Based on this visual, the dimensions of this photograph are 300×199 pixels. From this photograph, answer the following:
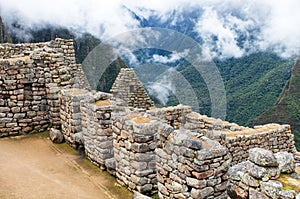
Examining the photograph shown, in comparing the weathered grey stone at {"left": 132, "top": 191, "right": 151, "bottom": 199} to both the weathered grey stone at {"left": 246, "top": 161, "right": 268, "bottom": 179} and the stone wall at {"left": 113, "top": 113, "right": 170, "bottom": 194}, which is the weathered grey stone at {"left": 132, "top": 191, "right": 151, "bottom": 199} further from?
the weathered grey stone at {"left": 246, "top": 161, "right": 268, "bottom": 179}

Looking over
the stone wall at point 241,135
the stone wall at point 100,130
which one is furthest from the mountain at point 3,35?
the stone wall at point 100,130

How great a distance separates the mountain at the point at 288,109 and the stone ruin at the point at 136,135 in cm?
3476

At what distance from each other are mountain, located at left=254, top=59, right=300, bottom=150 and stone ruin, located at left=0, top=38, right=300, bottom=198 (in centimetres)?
3476

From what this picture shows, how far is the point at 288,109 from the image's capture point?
5072 cm

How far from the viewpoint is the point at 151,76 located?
26297mm

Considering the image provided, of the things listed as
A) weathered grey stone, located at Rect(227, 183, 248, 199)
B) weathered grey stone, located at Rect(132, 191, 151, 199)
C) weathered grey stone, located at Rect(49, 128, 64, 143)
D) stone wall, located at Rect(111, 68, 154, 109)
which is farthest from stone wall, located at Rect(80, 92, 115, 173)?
stone wall, located at Rect(111, 68, 154, 109)

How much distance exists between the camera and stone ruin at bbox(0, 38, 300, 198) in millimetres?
4863

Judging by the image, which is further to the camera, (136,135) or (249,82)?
(249,82)

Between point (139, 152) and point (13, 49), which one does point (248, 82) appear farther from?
point (139, 152)

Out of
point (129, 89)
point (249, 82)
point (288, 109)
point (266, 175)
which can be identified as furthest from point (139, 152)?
point (249, 82)

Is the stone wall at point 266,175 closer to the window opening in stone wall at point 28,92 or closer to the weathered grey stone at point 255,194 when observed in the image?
the weathered grey stone at point 255,194

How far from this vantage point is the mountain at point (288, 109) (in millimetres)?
46572

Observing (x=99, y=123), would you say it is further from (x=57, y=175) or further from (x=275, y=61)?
(x=275, y=61)

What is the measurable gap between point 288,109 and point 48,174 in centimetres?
4886
